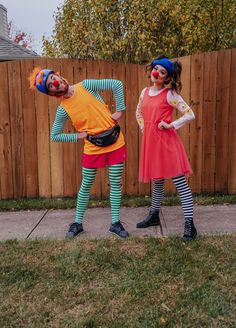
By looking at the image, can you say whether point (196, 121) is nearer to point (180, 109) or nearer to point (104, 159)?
point (180, 109)

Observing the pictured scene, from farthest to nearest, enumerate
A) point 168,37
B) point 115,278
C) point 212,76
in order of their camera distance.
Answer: point 168,37 → point 212,76 → point 115,278

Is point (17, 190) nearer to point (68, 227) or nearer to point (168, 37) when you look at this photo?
point (68, 227)

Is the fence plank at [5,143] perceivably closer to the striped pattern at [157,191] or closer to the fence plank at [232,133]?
the striped pattern at [157,191]

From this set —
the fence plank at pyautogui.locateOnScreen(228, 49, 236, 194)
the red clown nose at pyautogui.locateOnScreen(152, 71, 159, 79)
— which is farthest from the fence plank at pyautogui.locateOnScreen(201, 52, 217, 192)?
the red clown nose at pyautogui.locateOnScreen(152, 71, 159, 79)

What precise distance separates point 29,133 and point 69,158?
24.8 inches

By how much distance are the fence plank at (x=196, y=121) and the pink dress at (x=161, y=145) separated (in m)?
1.55

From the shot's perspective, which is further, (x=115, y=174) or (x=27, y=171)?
(x=27, y=171)

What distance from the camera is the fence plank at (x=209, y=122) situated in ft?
17.3

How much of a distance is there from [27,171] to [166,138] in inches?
96.2

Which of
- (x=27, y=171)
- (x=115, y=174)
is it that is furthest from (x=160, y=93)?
(x=27, y=171)

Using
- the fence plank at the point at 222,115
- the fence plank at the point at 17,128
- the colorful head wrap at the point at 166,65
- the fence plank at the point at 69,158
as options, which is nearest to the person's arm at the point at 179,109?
the colorful head wrap at the point at 166,65

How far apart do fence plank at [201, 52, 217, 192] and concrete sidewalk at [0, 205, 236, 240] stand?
625 millimetres

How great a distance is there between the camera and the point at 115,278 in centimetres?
312

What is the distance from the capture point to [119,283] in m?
3.04
